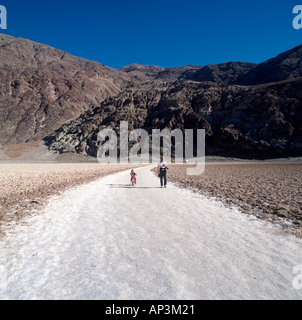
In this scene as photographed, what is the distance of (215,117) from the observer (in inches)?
3531

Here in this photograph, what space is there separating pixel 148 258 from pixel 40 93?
137 metres

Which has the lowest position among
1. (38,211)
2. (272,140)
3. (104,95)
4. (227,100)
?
(38,211)

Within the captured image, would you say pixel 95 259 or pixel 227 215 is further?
pixel 227 215

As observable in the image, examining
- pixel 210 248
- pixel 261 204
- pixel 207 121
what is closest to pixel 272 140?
pixel 207 121

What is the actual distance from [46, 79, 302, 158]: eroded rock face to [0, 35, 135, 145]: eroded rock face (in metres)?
15.3

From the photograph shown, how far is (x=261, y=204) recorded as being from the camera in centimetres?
709

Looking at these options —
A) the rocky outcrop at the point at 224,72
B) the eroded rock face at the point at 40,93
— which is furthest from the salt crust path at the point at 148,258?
the rocky outcrop at the point at 224,72

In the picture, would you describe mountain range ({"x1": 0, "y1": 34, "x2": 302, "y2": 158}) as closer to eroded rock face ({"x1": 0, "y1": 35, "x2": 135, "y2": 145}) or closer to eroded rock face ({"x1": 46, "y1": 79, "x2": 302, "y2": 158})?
eroded rock face ({"x1": 46, "y1": 79, "x2": 302, "y2": 158})

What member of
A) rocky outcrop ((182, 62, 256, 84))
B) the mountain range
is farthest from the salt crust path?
rocky outcrop ((182, 62, 256, 84))

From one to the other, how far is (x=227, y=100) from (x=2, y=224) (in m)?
98.3

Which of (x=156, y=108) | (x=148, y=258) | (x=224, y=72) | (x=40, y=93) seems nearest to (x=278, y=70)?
(x=224, y=72)

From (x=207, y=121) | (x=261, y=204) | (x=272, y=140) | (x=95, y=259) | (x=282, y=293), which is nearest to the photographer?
(x=282, y=293)

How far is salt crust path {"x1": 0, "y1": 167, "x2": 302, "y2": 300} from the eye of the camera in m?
2.48

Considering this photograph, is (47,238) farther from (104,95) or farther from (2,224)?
(104,95)
